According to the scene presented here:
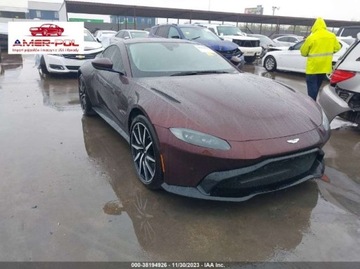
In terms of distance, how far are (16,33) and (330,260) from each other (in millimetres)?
12632

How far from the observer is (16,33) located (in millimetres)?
11523

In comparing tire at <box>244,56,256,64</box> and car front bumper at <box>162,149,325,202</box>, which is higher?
tire at <box>244,56,256,64</box>

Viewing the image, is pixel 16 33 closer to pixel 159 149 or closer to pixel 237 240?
pixel 159 149

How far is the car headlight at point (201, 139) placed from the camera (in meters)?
2.45

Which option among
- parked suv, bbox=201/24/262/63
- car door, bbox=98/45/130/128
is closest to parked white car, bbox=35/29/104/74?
car door, bbox=98/45/130/128

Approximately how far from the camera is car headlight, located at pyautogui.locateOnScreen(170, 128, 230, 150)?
2.45 meters

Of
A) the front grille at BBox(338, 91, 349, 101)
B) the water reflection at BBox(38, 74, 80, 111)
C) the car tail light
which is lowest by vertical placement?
the water reflection at BBox(38, 74, 80, 111)

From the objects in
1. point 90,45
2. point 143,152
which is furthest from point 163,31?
point 143,152

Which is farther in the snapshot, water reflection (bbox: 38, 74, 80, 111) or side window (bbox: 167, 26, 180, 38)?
side window (bbox: 167, 26, 180, 38)

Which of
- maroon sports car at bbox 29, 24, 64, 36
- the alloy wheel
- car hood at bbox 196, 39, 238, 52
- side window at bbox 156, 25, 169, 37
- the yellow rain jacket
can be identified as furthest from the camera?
side window at bbox 156, 25, 169, 37

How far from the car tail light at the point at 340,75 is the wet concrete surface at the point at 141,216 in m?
1.10

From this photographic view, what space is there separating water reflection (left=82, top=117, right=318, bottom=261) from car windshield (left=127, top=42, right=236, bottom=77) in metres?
1.30

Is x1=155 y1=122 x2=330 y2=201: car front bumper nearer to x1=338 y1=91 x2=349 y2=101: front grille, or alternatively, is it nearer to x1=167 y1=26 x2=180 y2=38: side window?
x1=338 y1=91 x2=349 y2=101: front grille

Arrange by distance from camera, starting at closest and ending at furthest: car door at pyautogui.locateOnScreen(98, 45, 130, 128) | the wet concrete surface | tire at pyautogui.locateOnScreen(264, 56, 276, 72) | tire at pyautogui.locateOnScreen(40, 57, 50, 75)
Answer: the wet concrete surface < car door at pyautogui.locateOnScreen(98, 45, 130, 128) < tire at pyautogui.locateOnScreen(40, 57, 50, 75) < tire at pyautogui.locateOnScreen(264, 56, 276, 72)
